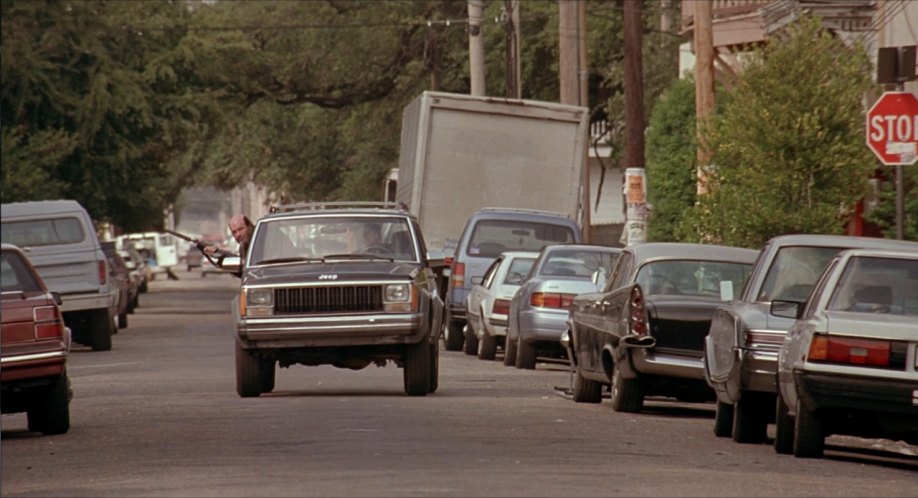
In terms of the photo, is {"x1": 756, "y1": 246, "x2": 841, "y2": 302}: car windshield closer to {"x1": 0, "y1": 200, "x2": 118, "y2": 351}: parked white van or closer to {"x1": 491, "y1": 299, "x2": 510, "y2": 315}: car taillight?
{"x1": 491, "y1": 299, "x2": 510, "y2": 315}: car taillight

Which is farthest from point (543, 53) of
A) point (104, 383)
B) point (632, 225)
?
point (104, 383)

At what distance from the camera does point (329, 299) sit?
2005cm

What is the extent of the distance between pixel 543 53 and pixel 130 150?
15222 millimetres

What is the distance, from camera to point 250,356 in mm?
20328

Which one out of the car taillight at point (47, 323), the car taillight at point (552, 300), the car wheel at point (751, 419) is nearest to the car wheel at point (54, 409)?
the car taillight at point (47, 323)

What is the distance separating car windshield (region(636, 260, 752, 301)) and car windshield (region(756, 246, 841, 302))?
2248 millimetres

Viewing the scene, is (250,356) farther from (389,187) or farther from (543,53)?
(543,53)

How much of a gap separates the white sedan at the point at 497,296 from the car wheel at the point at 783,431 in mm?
13480

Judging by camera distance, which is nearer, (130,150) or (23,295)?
(23,295)

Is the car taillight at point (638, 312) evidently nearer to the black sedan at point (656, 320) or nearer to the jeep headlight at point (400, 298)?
the black sedan at point (656, 320)

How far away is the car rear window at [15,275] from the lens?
17.8 metres

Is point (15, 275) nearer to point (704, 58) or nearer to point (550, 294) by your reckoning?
point (550, 294)

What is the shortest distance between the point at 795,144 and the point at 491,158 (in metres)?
9.02

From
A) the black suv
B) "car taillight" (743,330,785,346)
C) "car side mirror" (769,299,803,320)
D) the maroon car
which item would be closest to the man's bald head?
the black suv
